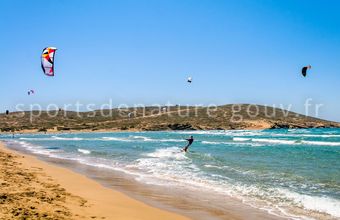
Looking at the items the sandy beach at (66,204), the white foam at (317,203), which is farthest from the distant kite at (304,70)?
the sandy beach at (66,204)

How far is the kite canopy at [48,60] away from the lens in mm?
18922

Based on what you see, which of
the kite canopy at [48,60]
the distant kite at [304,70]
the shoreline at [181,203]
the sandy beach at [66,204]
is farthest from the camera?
the kite canopy at [48,60]

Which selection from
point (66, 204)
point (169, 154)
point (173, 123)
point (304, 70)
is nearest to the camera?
point (66, 204)

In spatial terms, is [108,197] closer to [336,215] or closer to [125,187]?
[125,187]

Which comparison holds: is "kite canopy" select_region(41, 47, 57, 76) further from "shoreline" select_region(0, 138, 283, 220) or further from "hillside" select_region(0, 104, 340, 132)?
"hillside" select_region(0, 104, 340, 132)

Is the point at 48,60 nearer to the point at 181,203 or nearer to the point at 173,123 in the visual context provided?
the point at 181,203

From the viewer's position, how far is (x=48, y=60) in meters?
19.7

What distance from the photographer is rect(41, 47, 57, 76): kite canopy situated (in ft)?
62.1

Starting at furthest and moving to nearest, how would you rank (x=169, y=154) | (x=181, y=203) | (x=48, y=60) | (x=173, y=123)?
(x=173, y=123)
(x=169, y=154)
(x=48, y=60)
(x=181, y=203)

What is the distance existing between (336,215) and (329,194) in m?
2.89

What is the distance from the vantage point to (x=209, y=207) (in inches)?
403

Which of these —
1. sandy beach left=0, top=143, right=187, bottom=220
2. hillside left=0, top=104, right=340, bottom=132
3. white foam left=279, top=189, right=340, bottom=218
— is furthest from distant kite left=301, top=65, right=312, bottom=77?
hillside left=0, top=104, right=340, bottom=132

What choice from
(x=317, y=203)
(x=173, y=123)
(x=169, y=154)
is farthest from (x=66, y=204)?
(x=173, y=123)

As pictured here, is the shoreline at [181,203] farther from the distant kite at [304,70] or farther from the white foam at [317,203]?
the distant kite at [304,70]
